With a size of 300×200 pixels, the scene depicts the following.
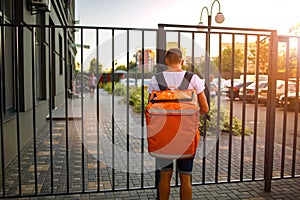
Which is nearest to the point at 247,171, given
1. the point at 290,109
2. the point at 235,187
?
the point at 235,187

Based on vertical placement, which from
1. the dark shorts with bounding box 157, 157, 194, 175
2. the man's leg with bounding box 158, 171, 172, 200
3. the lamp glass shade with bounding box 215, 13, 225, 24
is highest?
the lamp glass shade with bounding box 215, 13, 225, 24

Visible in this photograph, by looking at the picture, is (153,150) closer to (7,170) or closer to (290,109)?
(7,170)

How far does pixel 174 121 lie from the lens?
320 centimetres

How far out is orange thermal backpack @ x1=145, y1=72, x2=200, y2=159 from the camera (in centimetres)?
320

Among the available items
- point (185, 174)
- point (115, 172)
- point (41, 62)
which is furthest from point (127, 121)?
point (41, 62)

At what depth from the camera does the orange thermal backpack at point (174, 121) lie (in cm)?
320

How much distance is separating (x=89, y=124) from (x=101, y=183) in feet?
21.3

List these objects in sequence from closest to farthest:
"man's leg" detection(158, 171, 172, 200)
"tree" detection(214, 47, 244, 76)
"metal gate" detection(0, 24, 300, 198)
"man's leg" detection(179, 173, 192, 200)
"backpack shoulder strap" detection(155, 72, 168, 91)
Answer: "backpack shoulder strap" detection(155, 72, 168, 91) → "man's leg" detection(179, 173, 192, 200) → "man's leg" detection(158, 171, 172, 200) → "metal gate" detection(0, 24, 300, 198) → "tree" detection(214, 47, 244, 76)

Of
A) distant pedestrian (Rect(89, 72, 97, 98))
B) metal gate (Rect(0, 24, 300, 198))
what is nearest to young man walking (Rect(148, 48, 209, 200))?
metal gate (Rect(0, 24, 300, 198))

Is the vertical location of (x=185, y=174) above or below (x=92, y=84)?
below

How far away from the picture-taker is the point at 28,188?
181 inches

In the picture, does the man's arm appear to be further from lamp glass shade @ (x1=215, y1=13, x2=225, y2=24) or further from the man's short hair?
lamp glass shade @ (x1=215, y1=13, x2=225, y2=24)

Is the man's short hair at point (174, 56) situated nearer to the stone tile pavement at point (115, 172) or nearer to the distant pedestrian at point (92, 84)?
the stone tile pavement at point (115, 172)

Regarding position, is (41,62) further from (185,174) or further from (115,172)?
(185,174)
